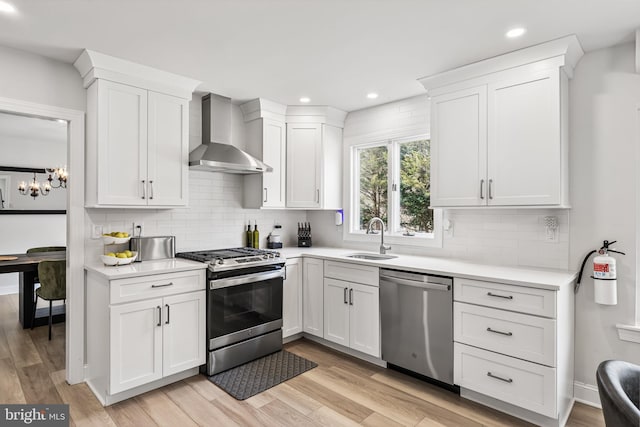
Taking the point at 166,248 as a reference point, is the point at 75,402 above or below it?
below

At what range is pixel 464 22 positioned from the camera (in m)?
2.19

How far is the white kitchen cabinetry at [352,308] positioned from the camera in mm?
3150

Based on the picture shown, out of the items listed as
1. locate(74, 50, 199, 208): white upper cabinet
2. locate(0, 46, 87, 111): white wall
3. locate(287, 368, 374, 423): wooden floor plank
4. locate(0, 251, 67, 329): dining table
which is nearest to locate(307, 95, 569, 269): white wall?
locate(287, 368, 374, 423): wooden floor plank

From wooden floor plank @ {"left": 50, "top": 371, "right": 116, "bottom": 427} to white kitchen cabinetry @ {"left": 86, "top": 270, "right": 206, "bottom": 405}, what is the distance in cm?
6

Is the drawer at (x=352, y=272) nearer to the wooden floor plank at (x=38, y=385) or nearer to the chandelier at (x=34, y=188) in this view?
the wooden floor plank at (x=38, y=385)

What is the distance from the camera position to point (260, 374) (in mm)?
3000

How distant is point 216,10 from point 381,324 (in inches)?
102

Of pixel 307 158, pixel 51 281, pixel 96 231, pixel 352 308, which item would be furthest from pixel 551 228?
Answer: pixel 51 281

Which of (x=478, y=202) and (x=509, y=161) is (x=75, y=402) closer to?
(x=478, y=202)

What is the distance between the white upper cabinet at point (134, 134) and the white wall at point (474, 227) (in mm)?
1859

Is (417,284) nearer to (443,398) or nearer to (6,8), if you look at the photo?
(443,398)

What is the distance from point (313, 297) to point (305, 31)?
7.94 feet

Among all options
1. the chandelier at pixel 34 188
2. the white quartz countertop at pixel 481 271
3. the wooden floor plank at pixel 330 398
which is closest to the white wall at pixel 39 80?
the white quartz countertop at pixel 481 271

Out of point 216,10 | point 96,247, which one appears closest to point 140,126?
point 96,247
